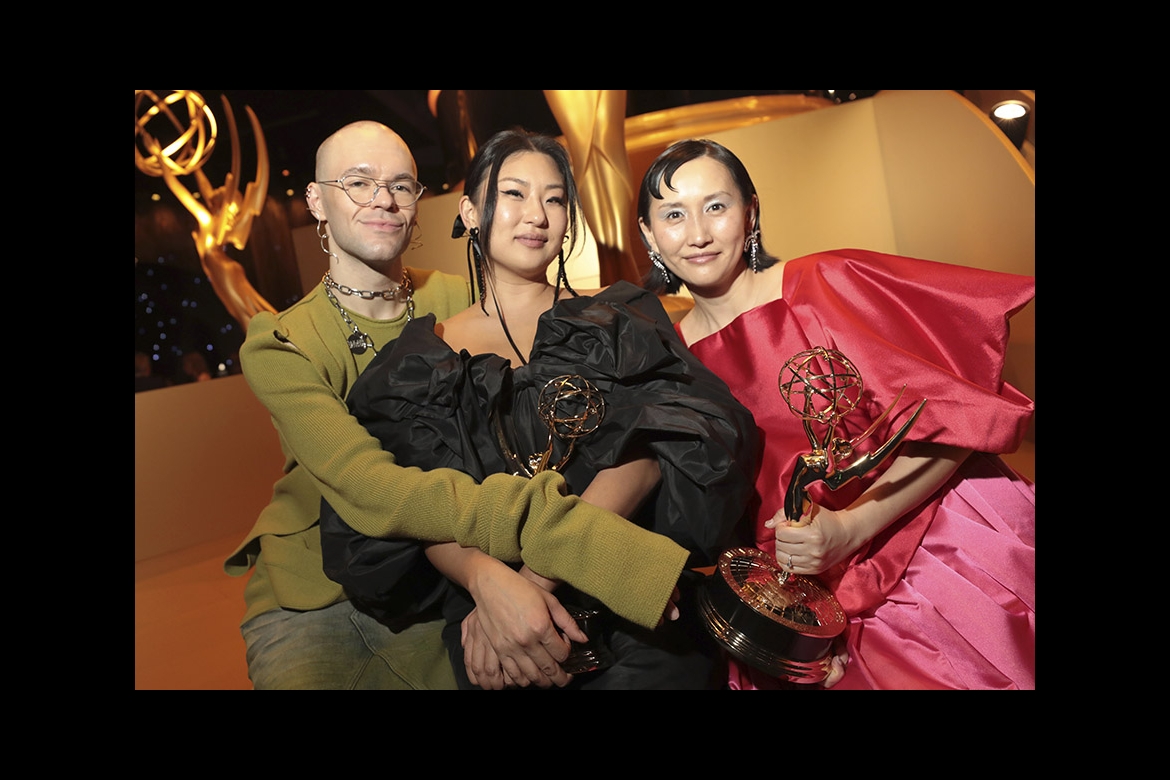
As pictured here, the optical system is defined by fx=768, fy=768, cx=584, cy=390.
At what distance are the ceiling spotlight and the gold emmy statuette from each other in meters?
1.03

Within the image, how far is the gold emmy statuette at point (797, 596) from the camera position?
4.63 ft

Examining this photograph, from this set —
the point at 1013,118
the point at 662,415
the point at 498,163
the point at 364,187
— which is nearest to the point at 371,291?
A: the point at 364,187

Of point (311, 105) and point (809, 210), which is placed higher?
point (311, 105)

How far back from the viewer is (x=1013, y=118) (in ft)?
6.72

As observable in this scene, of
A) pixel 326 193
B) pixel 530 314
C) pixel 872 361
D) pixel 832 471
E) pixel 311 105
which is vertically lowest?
pixel 832 471

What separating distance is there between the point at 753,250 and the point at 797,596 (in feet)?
2.58

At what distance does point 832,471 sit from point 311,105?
169cm

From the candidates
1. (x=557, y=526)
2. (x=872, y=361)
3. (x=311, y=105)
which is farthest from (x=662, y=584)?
(x=311, y=105)

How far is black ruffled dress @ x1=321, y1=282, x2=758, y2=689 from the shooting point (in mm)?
1495

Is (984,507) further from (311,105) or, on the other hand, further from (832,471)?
(311,105)

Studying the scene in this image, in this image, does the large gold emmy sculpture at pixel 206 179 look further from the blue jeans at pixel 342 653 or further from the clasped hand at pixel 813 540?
the clasped hand at pixel 813 540

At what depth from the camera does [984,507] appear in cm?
172

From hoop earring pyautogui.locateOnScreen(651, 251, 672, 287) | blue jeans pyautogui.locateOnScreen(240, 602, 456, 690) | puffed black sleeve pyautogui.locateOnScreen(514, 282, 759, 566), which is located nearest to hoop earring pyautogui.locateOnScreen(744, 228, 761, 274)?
hoop earring pyautogui.locateOnScreen(651, 251, 672, 287)

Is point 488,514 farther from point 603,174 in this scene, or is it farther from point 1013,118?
point 1013,118
